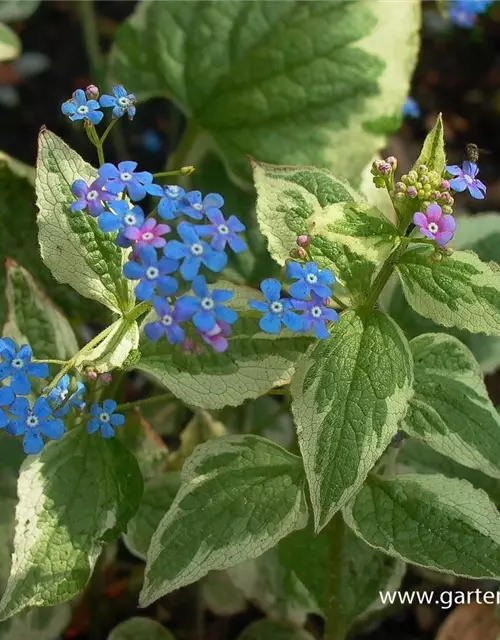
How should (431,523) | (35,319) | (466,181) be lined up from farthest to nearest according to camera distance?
(35,319), (431,523), (466,181)

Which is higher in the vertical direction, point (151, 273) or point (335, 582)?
point (151, 273)

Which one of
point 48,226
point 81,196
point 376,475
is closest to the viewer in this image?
point 81,196

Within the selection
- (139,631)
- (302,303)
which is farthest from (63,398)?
(139,631)

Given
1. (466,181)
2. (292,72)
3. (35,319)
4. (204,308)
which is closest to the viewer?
(204,308)

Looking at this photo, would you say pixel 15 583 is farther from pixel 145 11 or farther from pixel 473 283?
pixel 145 11

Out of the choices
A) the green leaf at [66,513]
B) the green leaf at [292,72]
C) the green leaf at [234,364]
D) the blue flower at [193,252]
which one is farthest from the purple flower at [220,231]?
the green leaf at [292,72]

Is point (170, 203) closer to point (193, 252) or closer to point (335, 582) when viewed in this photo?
point (193, 252)

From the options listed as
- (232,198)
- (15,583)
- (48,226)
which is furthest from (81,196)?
(232,198)
